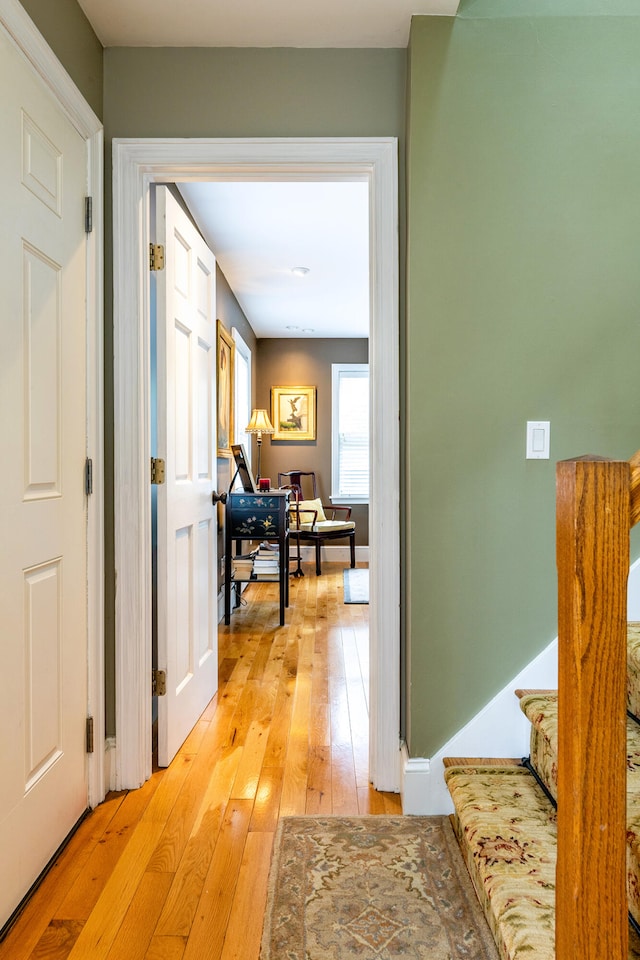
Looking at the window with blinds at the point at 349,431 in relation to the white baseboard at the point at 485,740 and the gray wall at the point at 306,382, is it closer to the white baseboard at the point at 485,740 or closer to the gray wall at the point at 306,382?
the gray wall at the point at 306,382

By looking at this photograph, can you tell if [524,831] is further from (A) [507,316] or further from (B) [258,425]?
(B) [258,425]

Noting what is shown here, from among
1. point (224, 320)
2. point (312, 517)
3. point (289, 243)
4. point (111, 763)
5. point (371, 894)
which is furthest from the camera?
point (312, 517)

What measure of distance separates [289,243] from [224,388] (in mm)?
A: 1118

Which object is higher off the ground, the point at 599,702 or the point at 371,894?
the point at 599,702

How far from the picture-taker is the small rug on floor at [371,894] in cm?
135

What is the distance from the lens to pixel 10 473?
4.70 ft

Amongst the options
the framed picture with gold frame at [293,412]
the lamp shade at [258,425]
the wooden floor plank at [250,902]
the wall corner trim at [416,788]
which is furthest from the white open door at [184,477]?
the framed picture with gold frame at [293,412]

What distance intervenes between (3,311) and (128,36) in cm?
117

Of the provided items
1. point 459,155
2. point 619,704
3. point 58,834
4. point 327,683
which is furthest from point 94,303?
point 327,683

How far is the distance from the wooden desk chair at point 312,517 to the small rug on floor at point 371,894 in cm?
415

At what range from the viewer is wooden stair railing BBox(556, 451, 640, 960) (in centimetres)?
85

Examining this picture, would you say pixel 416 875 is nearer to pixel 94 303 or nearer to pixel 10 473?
pixel 10 473

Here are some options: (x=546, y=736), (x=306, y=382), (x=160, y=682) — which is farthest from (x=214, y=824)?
(x=306, y=382)

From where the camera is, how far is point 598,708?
0.85 metres
